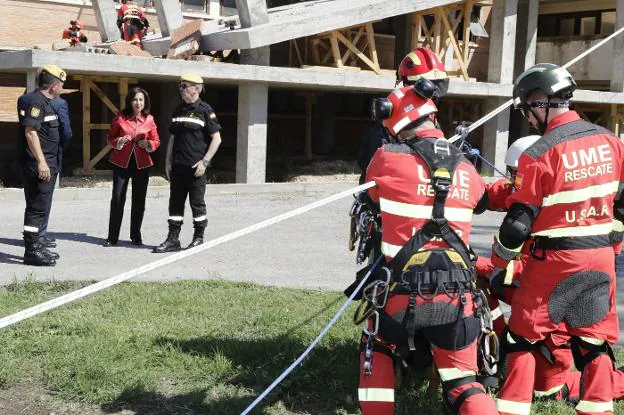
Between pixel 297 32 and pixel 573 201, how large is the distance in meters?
11.7

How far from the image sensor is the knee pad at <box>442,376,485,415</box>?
356 cm

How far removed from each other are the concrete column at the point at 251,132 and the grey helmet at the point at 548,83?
442 inches

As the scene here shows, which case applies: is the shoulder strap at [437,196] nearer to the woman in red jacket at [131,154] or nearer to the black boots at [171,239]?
the black boots at [171,239]

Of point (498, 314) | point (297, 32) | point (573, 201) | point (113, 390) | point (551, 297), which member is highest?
point (297, 32)

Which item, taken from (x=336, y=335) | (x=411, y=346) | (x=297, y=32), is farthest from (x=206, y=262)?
(x=297, y=32)

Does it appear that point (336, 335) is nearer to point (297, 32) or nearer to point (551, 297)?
point (551, 297)

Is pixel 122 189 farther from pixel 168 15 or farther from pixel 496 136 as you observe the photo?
pixel 496 136

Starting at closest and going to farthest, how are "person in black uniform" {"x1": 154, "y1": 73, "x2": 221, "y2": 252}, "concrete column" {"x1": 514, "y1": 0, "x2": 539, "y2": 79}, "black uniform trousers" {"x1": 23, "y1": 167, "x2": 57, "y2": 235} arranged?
"black uniform trousers" {"x1": 23, "y1": 167, "x2": 57, "y2": 235} → "person in black uniform" {"x1": 154, "y1": 73, "x2": 221, "y2": 252} → "concrete column" {"x1": 514, "y1": 0, "x2": 539, "y2": 79}

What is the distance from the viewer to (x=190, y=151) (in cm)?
875

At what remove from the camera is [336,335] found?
5680 mm

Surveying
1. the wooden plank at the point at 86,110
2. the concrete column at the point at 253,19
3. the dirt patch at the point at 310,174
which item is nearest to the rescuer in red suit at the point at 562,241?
the concrete column at the point at 253,19

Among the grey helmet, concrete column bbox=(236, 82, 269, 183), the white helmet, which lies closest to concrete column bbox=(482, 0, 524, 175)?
concrete column bbox=(236, 82, 269, 183)

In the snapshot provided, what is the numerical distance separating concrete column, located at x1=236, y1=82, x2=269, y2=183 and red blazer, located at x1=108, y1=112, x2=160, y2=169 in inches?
227

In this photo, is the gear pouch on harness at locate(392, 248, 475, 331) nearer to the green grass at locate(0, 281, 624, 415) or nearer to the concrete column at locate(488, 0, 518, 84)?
the green grass at locate(0, 281, 624, 415)
